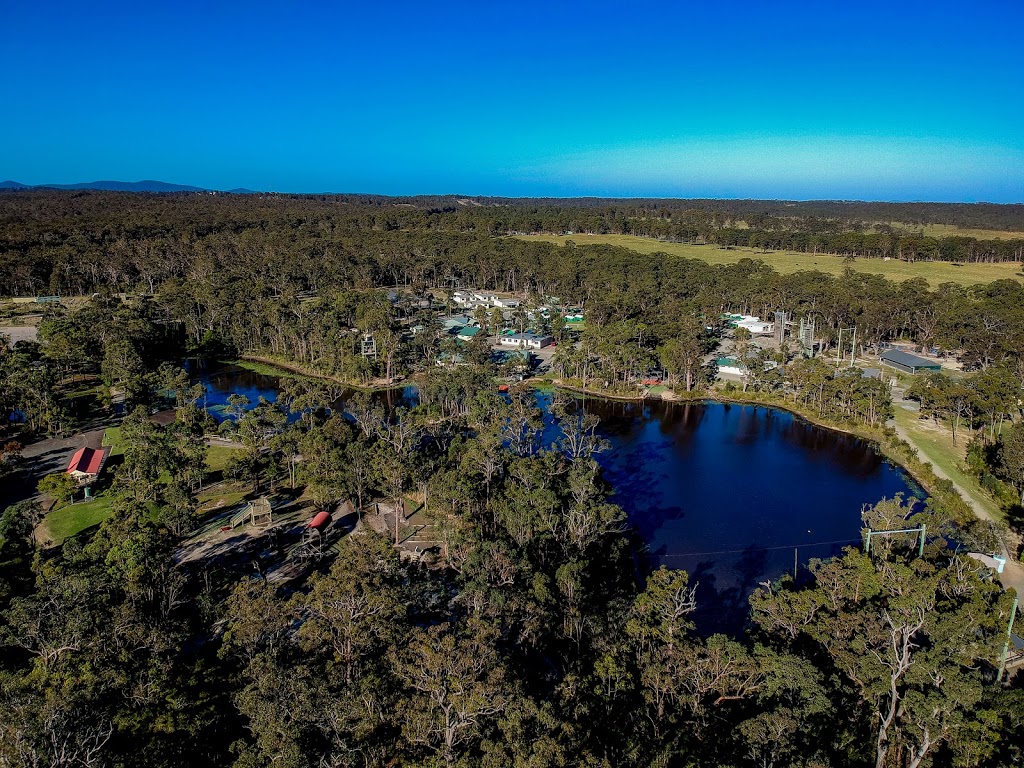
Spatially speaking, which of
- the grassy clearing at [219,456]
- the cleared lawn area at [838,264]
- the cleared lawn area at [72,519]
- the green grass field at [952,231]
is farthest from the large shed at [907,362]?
the green grass field at [952,231]

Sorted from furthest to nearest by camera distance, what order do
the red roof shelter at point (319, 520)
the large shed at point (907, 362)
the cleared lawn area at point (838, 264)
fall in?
the cleared lawn area at point (838, 264), the large shed at point (907, 362), the red roof shelter at point (319, 520)

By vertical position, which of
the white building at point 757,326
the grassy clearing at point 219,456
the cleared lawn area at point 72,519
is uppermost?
the white building at point 757,326

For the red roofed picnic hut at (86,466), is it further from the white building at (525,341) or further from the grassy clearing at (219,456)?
the white building at (525,341)

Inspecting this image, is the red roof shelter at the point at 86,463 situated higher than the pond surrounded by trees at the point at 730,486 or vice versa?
the red roof shelter at the point at 86,463

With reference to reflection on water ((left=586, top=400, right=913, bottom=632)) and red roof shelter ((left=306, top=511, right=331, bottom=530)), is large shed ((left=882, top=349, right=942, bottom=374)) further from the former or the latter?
red roof shelter ((left=306, top=511, right=331, bottom=530))

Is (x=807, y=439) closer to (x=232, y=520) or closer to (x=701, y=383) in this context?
(x=701, y=383)

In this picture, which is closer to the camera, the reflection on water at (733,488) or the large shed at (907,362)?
the reflection on water at (733,488)
